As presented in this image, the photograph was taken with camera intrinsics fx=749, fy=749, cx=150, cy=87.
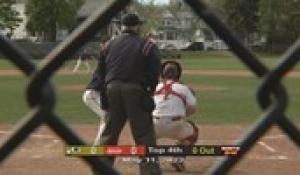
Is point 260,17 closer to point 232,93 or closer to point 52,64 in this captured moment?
point 232,93

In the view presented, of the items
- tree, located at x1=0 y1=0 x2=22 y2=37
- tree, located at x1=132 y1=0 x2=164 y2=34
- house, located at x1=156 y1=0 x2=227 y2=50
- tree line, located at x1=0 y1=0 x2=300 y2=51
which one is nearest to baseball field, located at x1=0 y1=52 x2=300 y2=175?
tree line, located at x1=0 y1=0 x2=300 y2=51

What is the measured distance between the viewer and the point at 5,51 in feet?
5.22

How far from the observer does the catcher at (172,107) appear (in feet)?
29.2

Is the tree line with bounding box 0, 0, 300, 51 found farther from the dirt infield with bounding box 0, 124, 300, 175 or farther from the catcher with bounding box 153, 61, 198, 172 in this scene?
the catcher with bounding box 153, 61, 198, 172

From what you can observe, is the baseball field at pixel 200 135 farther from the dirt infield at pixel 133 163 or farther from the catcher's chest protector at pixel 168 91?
the catcher's chest protector at pixel 168 91

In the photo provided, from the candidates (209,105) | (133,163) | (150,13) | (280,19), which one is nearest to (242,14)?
(280,19)

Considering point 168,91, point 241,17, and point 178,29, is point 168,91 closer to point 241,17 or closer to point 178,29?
point 241,17

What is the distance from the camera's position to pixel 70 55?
1614 millimetres

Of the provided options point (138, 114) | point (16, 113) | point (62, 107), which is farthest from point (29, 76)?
point (62, 107)

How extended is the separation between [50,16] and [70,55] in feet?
218

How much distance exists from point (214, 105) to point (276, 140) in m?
6.55

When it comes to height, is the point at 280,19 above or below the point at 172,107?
below

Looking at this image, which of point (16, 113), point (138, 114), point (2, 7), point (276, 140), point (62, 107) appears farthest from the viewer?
point (2, 7)

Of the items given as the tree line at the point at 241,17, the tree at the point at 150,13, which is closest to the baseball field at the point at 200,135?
the tree line at the point at 241,17
